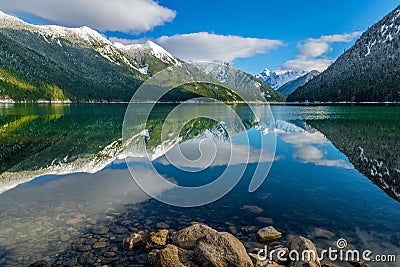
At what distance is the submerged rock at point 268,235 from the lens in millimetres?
9688

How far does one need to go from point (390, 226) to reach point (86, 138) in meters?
30.7

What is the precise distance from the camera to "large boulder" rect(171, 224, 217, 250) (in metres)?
8.72

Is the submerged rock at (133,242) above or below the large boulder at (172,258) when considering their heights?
below

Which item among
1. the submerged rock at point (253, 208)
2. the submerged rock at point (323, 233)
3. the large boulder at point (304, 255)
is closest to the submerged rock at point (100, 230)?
the submerged rock at point (253, 208)

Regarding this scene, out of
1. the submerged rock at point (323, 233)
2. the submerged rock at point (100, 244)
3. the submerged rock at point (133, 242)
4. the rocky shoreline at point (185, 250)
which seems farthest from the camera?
the submerged rock at point (323, 233)

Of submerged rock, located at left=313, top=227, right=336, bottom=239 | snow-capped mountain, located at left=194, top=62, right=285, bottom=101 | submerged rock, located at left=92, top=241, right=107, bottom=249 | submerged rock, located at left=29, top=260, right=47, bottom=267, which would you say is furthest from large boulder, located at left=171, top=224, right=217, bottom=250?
snow-capped mountain, located at left=194, top=62, right=285, bottom=101

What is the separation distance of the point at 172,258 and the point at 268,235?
3.64 m

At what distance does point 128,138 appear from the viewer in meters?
32.3

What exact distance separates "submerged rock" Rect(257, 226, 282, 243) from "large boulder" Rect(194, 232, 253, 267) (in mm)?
1975

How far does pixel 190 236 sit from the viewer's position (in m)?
8.88

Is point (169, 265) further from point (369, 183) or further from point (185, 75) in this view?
point (369, 183)

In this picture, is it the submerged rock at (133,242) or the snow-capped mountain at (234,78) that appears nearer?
the submerged rock at (133,242)

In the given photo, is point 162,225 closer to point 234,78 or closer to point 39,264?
point 39,264

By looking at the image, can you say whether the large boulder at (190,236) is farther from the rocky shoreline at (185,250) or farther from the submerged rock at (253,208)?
the submerged rock at (253,208)
